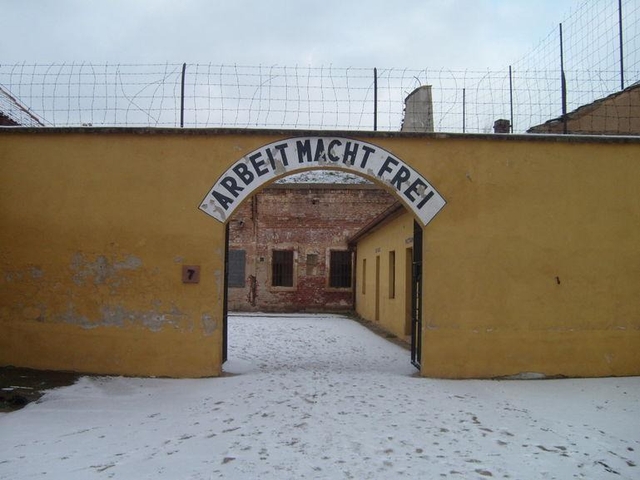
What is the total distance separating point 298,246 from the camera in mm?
22453

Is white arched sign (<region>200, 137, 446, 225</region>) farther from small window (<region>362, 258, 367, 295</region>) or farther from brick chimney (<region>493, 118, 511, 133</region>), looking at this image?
small window (<region>362, 258, 367, 295</region>)

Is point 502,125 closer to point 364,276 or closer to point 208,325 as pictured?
point 208,325

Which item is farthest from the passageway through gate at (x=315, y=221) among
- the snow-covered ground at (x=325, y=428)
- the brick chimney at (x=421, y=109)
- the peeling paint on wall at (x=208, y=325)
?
the brick chimney at (x=421, y=109)

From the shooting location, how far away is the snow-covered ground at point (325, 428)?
412 centimetres

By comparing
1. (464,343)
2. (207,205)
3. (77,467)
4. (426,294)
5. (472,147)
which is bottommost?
(77,467)

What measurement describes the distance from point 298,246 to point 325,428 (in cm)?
1751

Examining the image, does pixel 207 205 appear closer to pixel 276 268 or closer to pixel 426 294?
pixel 426 294

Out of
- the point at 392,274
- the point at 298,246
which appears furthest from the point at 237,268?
the point at 392,274

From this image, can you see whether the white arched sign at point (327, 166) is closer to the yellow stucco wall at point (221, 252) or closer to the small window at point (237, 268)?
the yellow stucco wall at point (221, 252)

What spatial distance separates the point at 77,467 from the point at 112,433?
2.86 ft

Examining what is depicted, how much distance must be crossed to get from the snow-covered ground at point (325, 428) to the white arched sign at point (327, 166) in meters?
2.42

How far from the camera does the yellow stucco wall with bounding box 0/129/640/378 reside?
716cm

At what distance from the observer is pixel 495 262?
7.32 m

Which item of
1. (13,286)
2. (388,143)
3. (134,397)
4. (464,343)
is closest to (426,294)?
(464,343)
